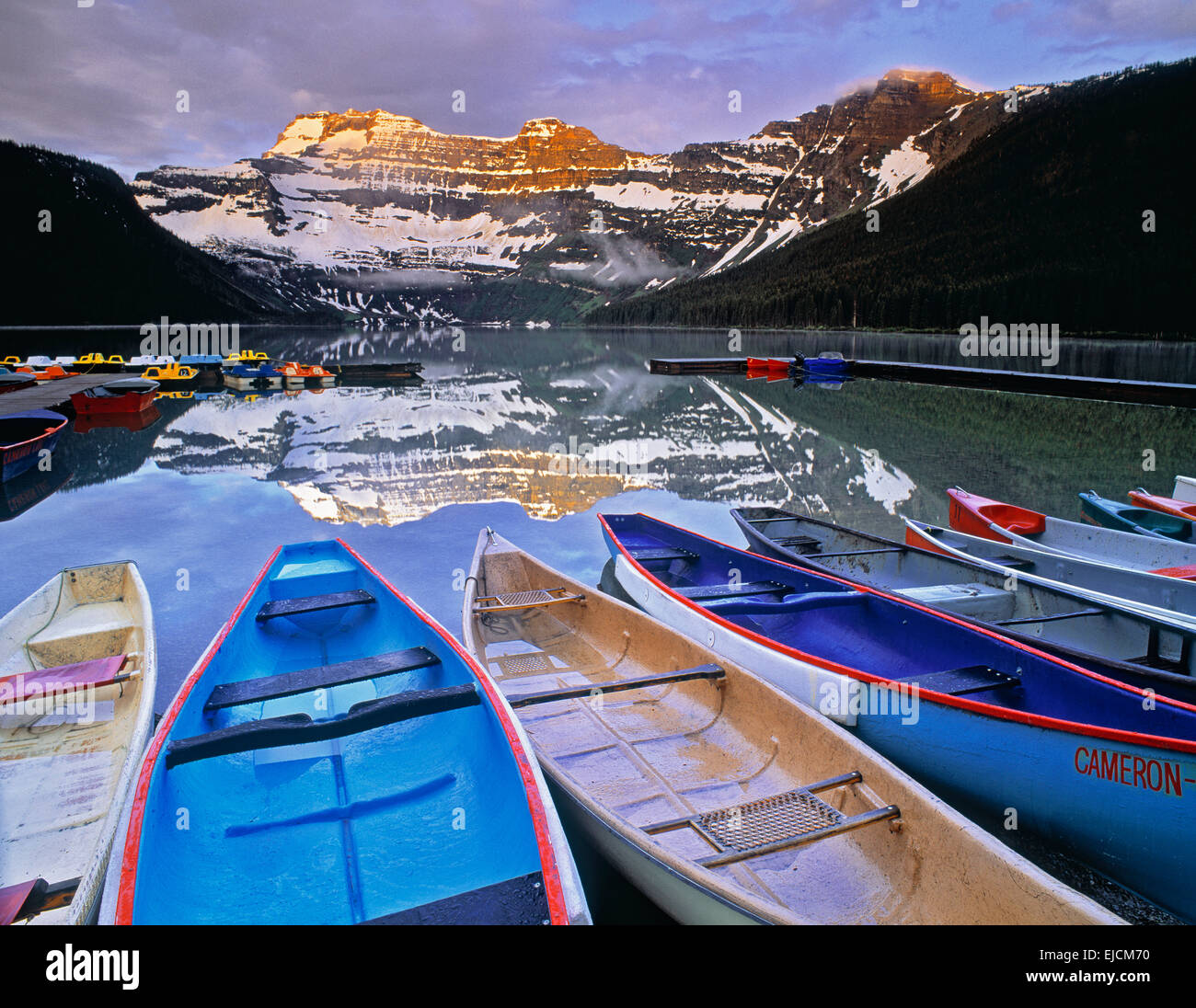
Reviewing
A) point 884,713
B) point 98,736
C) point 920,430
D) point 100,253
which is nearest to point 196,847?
point 98,736

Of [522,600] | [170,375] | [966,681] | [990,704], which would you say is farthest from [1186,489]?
[170,375]

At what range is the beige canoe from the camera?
374 centimetres

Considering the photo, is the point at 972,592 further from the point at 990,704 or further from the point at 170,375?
the point at 170,375

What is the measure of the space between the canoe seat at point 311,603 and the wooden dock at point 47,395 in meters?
24.9

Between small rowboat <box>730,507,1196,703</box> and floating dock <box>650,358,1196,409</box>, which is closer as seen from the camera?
small rowboat <box>730,507,1196,703</box>

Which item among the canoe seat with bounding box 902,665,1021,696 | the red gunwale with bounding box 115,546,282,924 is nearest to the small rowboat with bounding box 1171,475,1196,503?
the canoe seat with bounding box 902,665,1021,696

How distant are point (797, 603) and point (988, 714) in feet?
8.09

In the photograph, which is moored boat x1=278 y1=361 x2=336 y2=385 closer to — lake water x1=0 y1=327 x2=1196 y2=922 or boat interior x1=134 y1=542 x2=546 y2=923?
lake water x1=0 y1=327 x2=1196 y2=922

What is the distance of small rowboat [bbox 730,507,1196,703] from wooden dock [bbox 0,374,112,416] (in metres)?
27.3

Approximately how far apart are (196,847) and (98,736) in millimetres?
2213

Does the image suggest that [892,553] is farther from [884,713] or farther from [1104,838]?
[1104,838]

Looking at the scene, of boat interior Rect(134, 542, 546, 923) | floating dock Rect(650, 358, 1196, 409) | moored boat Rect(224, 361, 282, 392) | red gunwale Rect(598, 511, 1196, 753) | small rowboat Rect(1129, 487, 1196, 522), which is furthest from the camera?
moored boat Rect(224, 361, 282, 392)

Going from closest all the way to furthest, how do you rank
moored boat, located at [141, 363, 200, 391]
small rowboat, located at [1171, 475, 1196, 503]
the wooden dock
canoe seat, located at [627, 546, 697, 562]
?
canoe seat, located at [627, 546, 697, 562], small rowboat, located at [1171, 475, 1196, 503], the wooden dock, moored boat, located at [141, 363, 200, 391]

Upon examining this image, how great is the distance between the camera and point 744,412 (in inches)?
1302
